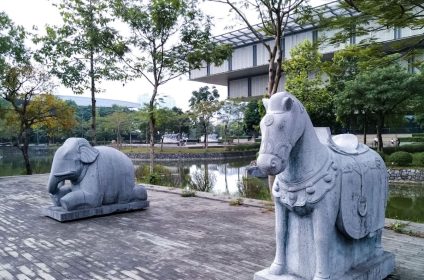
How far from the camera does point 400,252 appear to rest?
502 centimetres

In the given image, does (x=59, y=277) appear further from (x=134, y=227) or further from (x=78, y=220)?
(x=78, y=220)

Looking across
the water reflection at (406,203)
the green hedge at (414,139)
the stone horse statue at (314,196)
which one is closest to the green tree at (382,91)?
the water reflection at (406,203)

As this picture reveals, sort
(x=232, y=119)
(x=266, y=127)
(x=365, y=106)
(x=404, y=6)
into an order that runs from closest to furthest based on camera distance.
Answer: (x=266, y=127)
(x=404, y=6)
(x=365, y=106)
(x=232, y=119)

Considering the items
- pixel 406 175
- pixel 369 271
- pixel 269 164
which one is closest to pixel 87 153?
pixel 269 164

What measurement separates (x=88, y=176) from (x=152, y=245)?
2708mm

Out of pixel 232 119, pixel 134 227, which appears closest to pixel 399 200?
pixel 134 227

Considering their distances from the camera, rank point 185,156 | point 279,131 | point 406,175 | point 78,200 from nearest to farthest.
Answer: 1. point 279,131
2. point 78,200
3. point 406,175
4. point 185,156

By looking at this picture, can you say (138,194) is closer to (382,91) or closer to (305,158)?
(305,158)

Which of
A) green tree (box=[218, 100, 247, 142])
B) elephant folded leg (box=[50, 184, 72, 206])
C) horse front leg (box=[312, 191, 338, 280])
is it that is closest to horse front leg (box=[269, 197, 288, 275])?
horse front leg (box=[312, 191, 338, 280])

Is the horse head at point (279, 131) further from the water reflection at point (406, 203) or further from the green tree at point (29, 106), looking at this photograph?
the green tree at point (29, 106)

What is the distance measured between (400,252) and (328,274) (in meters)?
2.38

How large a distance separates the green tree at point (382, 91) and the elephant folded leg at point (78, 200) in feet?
51.9

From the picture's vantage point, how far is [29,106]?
17375 millimetres

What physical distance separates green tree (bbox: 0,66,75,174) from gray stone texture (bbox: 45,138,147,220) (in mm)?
10641
